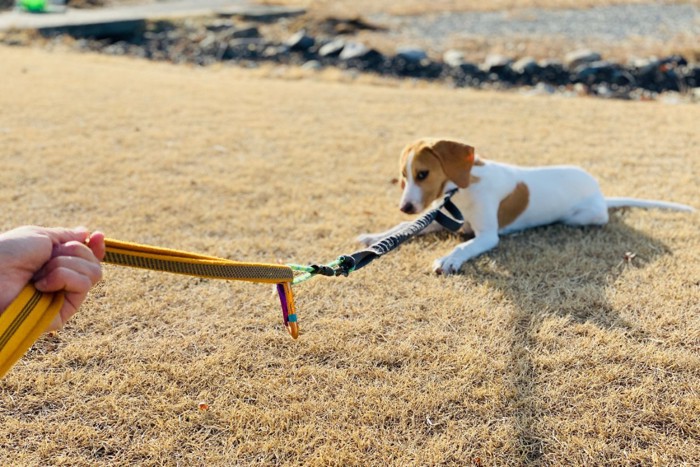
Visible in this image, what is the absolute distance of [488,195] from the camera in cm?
387

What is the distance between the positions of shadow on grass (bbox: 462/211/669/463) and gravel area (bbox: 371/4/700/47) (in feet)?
38.2

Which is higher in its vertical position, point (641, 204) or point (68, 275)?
point (68, 275)

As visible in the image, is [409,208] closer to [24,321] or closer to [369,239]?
[369,239]

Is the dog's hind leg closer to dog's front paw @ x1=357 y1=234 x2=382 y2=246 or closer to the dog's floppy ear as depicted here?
the dog's floppy ear

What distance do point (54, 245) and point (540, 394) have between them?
1.87 metres

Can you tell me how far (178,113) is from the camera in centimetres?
738

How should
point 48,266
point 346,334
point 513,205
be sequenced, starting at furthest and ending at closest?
1. point 513,205
2. point 346,334
3. point 48,266

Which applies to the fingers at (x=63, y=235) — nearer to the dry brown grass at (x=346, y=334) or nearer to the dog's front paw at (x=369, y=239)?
the dry brown grass at (x=346, y=334)

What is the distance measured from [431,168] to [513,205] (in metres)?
0.70

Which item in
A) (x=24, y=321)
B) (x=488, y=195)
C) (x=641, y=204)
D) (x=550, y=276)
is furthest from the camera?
(x=641, y=204)

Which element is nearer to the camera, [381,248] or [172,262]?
[172,262]

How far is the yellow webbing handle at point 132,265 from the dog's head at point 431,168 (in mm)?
1480

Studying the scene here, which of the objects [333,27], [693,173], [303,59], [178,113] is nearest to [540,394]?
[693,173]

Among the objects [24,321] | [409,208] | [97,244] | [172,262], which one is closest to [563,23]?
[409,208]
